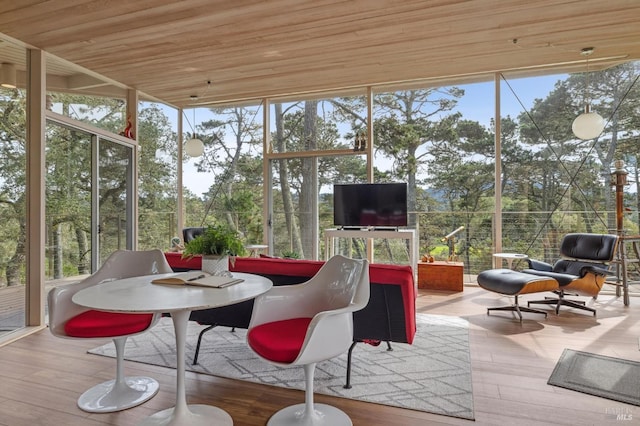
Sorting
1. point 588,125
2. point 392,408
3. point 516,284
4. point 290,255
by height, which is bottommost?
point 392,408

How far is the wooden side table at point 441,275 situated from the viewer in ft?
16.8

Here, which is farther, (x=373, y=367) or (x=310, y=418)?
(x=373, y=367)

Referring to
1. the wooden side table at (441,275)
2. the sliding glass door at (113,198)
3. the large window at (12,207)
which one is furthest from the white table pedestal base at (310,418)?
the sliding glass door at (113,198)

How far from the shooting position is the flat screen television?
17.5ft

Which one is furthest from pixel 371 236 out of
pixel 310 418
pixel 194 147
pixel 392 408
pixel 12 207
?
pixel 12 207

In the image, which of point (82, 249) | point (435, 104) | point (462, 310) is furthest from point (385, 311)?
point (435, 104)

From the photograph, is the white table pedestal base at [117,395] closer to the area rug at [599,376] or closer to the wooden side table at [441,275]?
the area rug at [599,376]

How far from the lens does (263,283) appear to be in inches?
82.8

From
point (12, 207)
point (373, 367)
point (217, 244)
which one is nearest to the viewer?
point (217, 244)

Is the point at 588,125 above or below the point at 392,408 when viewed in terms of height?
above

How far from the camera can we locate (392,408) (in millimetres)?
2150

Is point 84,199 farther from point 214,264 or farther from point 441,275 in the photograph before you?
point 441,275

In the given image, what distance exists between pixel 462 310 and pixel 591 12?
3135 mm

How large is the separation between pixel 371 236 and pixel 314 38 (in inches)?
105
